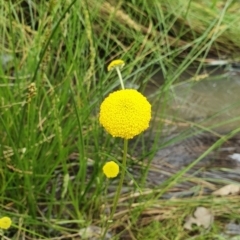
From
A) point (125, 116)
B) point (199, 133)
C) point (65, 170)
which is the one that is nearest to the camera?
point (125, 116)

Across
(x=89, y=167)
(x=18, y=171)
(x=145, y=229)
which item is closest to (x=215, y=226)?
(x=145, y=229)

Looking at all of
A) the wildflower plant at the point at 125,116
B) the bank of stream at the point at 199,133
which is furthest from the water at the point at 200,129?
the wildflower plant at the point at 125,116

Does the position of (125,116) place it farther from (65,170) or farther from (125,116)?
(65,170)

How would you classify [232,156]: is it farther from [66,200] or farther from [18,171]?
[18,171]

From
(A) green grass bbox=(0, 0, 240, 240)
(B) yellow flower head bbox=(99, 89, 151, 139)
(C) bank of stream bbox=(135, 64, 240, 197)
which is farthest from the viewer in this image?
(C) bank of stream bbox=(135, 64, 240, 197)

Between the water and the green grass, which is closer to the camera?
the green grass

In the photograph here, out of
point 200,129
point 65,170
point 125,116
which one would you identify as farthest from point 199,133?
point 125,116

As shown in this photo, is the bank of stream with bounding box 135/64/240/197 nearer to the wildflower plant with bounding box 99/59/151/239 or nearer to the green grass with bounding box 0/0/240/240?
the green grass with bounding box 0/0/240/240

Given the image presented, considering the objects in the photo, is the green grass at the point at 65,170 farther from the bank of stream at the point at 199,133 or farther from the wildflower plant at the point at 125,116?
the wildflower plant at the point at 125,116

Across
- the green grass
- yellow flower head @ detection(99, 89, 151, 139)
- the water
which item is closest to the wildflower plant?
yellow flower head @ detection(99, 89, 151, 139)
